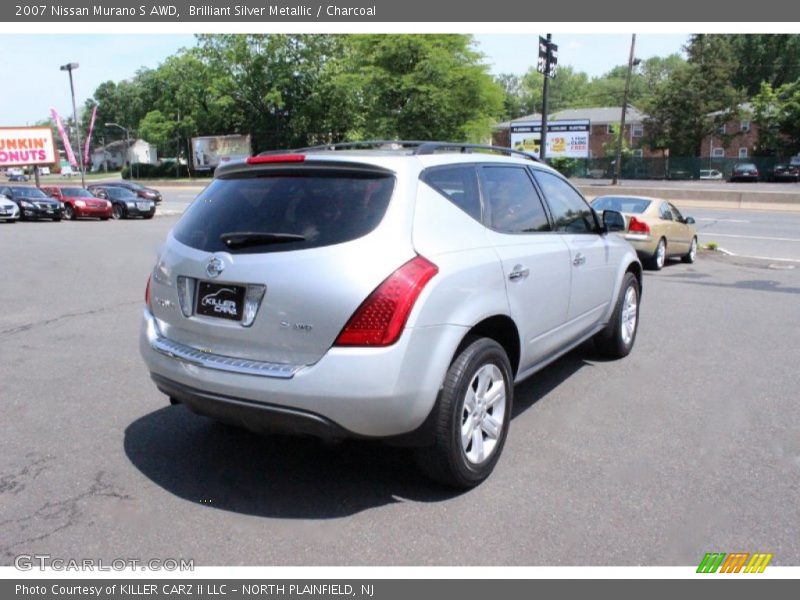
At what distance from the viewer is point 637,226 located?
1218 cm

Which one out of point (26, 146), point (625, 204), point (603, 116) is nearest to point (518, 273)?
point (625, 204)

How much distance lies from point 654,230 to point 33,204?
23.4 meters

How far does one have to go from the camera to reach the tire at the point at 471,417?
3367mm

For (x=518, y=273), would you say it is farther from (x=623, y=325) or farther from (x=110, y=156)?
(x=110, y=156)

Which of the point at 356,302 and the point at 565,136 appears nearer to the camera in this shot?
the point at 356,302

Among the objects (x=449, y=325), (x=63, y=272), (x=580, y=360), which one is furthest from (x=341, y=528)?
(x=63, y=272)

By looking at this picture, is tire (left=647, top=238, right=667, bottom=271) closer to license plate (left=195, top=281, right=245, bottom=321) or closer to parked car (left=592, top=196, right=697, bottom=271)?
parked car (left=592, top=196, right=697, bottom=271)

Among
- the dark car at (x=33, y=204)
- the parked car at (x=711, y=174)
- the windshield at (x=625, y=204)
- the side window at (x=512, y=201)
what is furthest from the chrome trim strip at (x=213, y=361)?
the parked car at (x=711, y=174)

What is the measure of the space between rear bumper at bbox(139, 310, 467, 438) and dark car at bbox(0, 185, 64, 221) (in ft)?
85.9

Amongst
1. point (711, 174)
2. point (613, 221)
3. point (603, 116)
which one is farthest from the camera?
point (603, 116)

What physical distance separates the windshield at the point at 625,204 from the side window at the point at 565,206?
25.5 feet

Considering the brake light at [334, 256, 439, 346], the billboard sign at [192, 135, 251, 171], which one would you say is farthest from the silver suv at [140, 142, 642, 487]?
the billboard sign at [192, 135, 251, 171]

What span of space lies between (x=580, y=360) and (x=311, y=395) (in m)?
3.70

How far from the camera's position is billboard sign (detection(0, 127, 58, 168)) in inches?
1476
